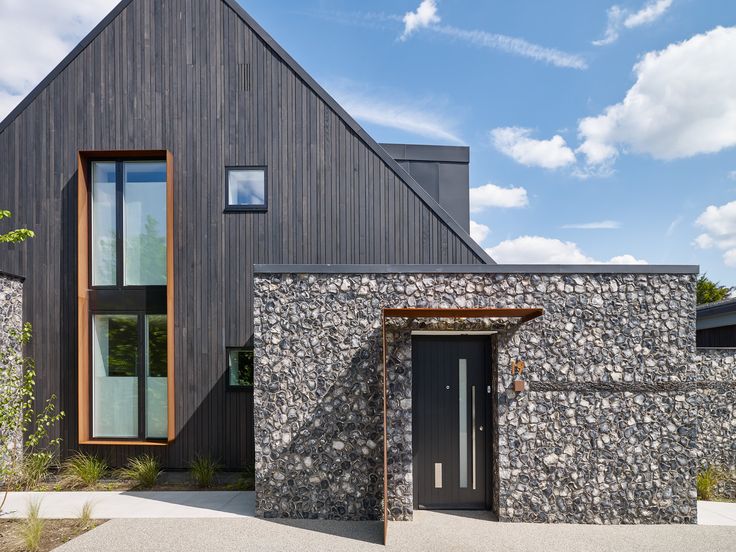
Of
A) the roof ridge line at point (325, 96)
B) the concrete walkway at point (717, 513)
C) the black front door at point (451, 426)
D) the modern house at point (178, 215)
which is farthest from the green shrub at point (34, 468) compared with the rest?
the concrete walkway at point (717, 513)

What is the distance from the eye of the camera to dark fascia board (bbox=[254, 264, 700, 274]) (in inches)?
249

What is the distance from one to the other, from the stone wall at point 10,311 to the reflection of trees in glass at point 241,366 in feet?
11.3

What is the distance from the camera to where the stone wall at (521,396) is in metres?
6.16

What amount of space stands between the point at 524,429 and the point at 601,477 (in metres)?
1.14

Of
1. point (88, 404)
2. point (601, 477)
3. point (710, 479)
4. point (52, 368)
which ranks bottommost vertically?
point (710, 479)

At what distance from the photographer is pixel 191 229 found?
8.64 m

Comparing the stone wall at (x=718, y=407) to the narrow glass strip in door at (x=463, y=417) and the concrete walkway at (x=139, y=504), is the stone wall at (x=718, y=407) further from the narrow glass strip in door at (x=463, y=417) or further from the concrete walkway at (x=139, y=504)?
the concrete walkway at (x=139, y=504)

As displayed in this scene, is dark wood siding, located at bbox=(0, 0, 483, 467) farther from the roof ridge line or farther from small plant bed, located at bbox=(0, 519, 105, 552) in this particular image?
small plant bed, located at bbox=(0, 519, 105, 552)

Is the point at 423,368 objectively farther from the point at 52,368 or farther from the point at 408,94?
the point at 52,368

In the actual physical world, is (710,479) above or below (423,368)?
below

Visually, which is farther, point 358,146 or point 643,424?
point 358,146

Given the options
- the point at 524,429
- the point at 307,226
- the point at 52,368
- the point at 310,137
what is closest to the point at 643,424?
the point at 524,429

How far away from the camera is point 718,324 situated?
10.2 metres

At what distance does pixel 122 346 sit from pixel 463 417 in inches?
239
